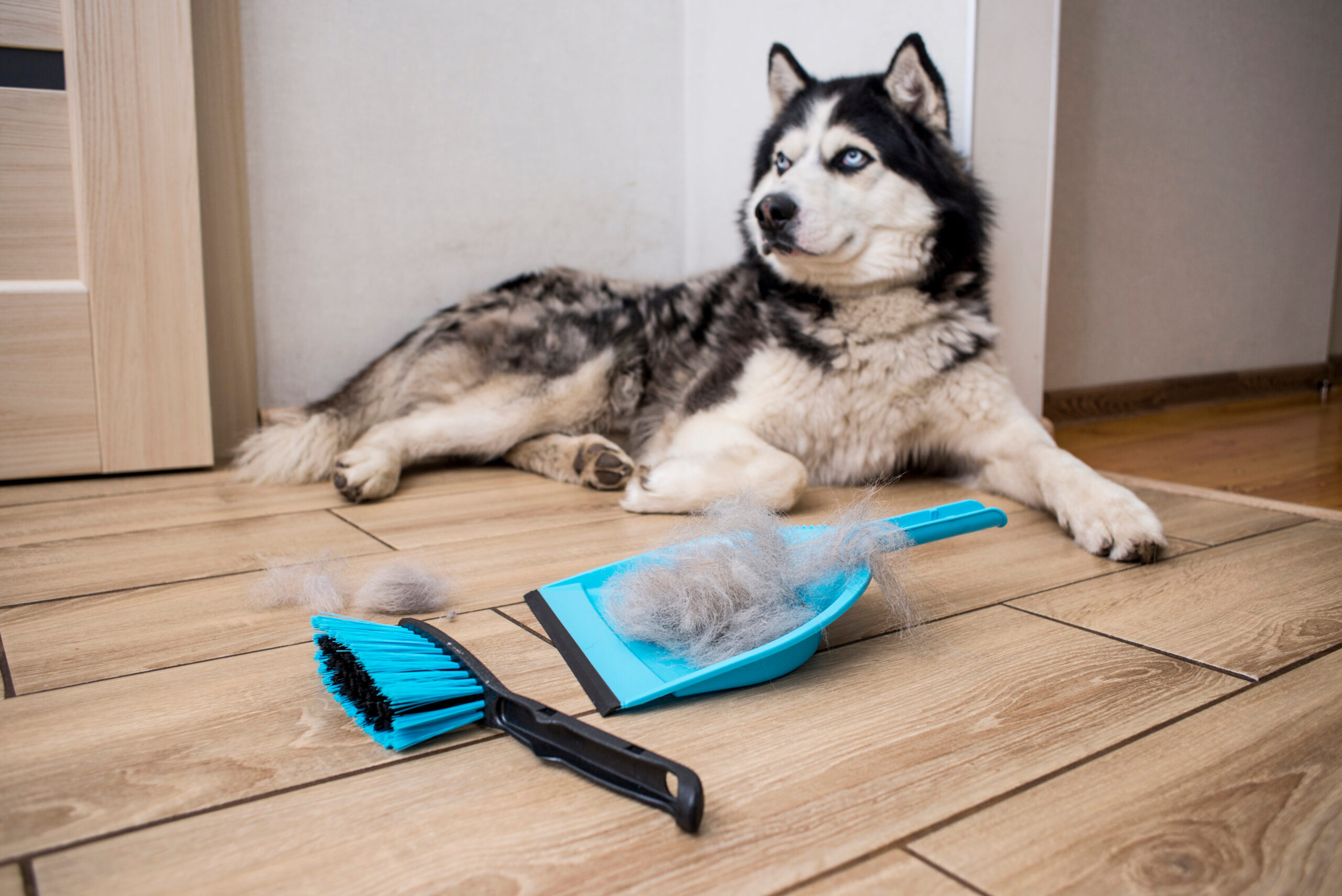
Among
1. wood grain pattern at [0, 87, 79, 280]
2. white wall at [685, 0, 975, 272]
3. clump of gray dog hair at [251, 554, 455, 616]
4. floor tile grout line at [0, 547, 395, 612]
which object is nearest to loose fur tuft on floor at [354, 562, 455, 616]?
clump of gray dog hair at [251, 554, 455, 616]

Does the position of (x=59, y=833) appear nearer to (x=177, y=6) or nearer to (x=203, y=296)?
(x=203, y=296)

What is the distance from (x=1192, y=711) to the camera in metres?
0.88

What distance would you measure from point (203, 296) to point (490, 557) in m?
1.20

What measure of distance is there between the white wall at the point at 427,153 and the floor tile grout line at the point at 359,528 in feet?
2.45

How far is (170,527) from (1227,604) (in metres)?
1.80

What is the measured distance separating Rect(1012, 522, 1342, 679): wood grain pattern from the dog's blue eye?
1.00 metres

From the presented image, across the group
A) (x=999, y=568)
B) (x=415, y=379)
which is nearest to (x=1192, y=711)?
(x=999, y=568)

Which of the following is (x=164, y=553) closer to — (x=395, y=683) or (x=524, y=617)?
(x=524, y=617)

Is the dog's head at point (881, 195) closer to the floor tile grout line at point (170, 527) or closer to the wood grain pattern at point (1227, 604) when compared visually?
the wood grain pattern at point (1227, 604)

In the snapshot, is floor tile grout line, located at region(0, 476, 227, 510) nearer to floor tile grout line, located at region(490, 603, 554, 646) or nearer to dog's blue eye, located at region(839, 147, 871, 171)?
floor tile grout line, located at region(490, 603, 554, 646)

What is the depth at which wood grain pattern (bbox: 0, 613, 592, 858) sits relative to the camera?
72 cm

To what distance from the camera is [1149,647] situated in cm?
106

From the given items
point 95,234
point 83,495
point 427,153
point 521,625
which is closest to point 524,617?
point 521,625

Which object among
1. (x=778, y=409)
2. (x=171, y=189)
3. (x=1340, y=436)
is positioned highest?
(x=171, y=189)
